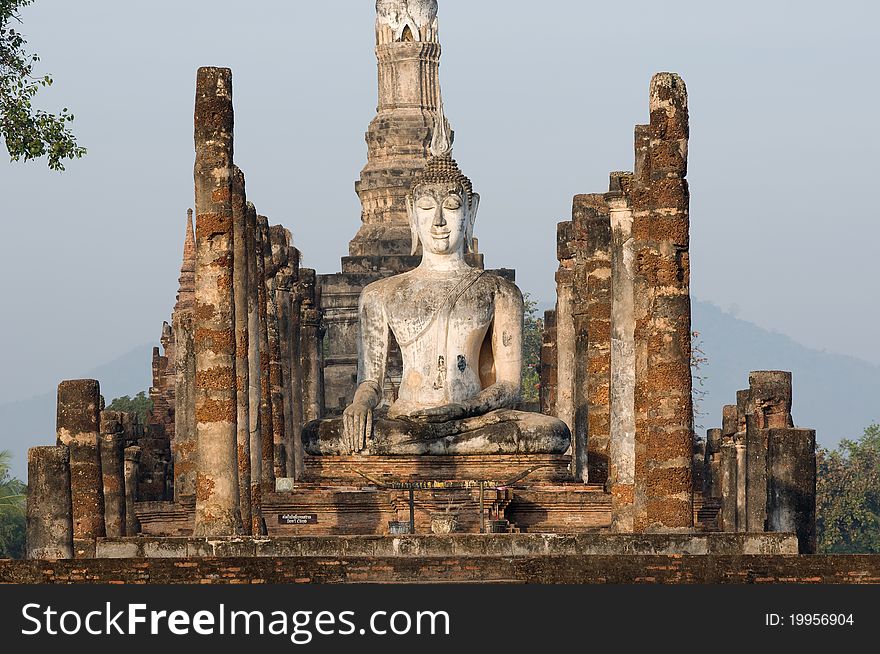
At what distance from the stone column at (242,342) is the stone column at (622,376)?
363 cm

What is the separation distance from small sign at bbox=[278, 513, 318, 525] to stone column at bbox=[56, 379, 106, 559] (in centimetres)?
235

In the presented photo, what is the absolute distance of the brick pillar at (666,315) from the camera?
23.9 metres

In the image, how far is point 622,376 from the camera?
1071 inches

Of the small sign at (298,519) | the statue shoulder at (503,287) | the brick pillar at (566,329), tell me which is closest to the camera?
the small sign at (298,519)

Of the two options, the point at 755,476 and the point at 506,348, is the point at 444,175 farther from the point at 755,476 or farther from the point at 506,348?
the point at 755,476

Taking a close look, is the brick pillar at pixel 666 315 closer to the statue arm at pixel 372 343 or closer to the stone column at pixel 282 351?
the statue arm at pixel 372 343

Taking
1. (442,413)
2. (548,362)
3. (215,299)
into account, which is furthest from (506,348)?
(215,299)

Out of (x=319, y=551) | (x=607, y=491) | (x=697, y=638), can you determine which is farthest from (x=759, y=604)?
(x=607, y=491)

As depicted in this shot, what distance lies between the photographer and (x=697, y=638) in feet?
60.4

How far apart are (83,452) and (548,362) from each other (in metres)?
13.8

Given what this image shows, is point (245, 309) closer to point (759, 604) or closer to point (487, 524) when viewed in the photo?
point (487, 524)

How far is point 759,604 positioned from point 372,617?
2607mm

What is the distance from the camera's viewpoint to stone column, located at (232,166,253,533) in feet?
86.1

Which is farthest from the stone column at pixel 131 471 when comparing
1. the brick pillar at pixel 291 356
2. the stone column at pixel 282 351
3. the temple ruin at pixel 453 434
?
the brick pillar at pixel 291 356
